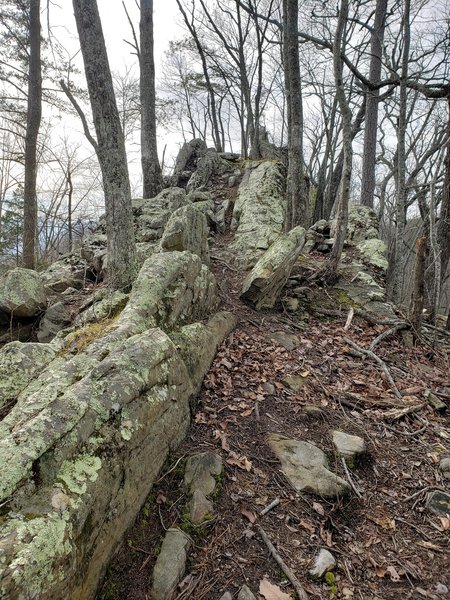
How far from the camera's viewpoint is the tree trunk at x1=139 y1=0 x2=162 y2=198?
10.4m

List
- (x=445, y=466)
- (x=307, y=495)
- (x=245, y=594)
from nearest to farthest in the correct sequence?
(x=245, y=594)
(x=307, y=495)
(x=445, y=466)

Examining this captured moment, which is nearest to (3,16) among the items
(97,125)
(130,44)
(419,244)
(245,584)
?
(130,44)

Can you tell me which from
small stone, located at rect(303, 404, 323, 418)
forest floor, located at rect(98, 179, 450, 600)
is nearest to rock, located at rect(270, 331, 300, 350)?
forest floor, located at rect(98, 179, 450, 600)

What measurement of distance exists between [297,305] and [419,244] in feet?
7.15

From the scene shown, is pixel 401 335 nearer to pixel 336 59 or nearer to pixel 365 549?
pixel 365 549

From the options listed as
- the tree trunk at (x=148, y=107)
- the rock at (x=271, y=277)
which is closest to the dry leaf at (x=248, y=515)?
the rock at (x=271, y=277)

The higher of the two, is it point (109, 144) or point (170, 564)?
point (109, 144)

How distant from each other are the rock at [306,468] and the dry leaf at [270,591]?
79cm

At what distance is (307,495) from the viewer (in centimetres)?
294

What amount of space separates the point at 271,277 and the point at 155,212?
14.5 ft

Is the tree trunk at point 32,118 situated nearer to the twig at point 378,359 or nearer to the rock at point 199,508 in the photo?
the twig at point 378,359

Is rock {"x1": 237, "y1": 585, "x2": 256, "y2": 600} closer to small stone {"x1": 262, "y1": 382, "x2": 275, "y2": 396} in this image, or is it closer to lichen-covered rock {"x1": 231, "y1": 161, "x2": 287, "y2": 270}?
small stone {"x1": 262, "y1": 382, "x2": 275, "y2": 396}

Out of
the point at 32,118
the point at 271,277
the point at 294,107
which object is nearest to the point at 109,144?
the point at 271,277

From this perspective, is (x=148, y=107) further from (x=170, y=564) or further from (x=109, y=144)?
(x=170, y=564)
